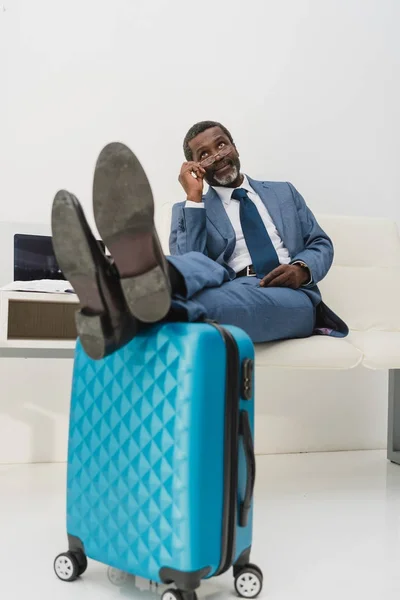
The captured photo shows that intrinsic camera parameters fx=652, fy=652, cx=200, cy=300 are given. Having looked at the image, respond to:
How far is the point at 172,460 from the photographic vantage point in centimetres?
106

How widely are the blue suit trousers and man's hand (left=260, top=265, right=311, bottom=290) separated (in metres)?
0.03

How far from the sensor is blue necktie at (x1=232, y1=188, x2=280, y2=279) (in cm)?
190

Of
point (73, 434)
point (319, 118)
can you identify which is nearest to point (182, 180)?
point (73, 434)

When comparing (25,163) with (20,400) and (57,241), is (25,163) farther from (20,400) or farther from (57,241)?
(57,241)

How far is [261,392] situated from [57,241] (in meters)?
1.65

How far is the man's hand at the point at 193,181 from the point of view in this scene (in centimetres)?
189

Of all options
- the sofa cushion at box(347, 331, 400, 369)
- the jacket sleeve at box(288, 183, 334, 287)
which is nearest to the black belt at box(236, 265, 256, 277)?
the jacket sleeve at box(288, 183, 334, 287)

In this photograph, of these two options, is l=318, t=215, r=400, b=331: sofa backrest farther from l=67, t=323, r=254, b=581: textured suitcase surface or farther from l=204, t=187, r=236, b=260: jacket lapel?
l=67, t=323, r=254, b=581: textured suitcase surface

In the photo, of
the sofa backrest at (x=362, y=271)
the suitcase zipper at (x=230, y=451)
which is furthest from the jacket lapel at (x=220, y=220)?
the suitcase zipper at (x=230, y=451)

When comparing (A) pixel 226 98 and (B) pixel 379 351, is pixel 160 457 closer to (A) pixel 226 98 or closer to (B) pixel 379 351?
(B) pixel 379 351

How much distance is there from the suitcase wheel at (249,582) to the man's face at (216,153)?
123 centimetres

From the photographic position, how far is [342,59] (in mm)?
2832

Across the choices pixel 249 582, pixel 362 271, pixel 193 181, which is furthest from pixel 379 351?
pixel 249 582

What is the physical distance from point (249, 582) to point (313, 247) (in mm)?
1077
